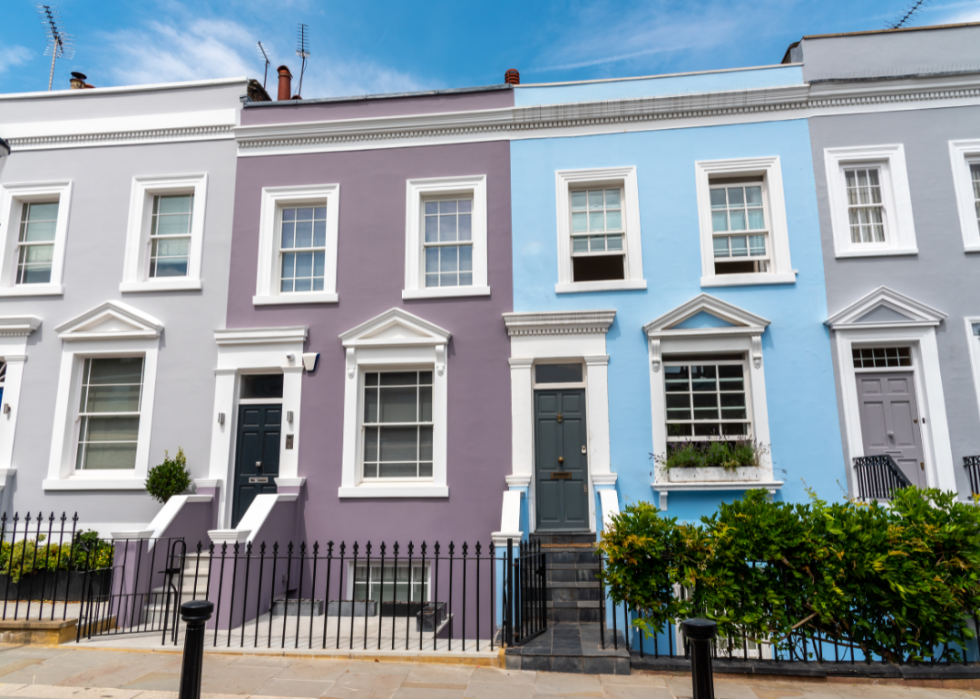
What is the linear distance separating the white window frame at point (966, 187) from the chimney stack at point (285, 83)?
12.0 m

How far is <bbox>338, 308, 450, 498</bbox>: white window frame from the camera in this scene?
10.7 m

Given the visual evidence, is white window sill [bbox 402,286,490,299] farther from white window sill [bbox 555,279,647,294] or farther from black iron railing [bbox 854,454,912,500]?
black iron railing [bbox 854,454,912,500]

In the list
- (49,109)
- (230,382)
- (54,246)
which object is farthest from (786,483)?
(49,109)

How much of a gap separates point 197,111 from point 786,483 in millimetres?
12118

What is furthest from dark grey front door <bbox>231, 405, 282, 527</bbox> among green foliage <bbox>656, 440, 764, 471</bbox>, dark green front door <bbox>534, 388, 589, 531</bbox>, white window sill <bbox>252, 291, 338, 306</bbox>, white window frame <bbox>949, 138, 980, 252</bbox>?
white window frame <bbox>949, 138, 980, 252</bbox>

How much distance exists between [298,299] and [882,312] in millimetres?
9621

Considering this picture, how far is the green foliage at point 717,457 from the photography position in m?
9.98

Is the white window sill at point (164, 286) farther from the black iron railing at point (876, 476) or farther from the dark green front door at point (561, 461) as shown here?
the black iron railing at point (876, 476)

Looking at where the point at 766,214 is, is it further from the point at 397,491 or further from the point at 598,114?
the point at 397,491

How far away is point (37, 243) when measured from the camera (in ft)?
40.1

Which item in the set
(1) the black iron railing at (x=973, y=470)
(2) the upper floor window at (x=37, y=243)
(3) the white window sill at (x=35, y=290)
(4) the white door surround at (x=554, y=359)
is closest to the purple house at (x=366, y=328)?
(4) the white door surround at (x=554, y=359)

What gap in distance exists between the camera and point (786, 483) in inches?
392

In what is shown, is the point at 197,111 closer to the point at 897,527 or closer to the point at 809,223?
the point at 809,223

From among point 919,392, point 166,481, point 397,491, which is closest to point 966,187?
point 919,392
